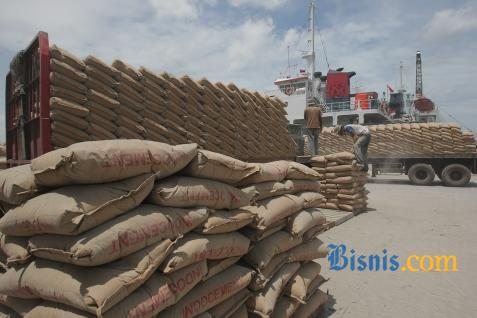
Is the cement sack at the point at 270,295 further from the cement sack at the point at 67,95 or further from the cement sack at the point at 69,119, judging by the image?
the cement sack at the point at 67,95

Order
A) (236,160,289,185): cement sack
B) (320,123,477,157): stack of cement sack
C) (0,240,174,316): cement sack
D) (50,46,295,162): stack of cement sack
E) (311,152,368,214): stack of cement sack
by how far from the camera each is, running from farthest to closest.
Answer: (320,123,477,157): stack of cement sack
(311,152,368,214): stack of cement sack
(50,46,295,162): stack of cement sack
(236,160,289,185): cement sack
(0,240,174,316): cement sack

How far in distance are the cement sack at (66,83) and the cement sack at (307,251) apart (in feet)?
8.72

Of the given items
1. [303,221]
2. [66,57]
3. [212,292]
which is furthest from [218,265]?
[66,57]

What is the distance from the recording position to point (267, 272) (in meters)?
2.73

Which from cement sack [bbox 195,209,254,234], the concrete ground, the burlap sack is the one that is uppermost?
the burlap sack

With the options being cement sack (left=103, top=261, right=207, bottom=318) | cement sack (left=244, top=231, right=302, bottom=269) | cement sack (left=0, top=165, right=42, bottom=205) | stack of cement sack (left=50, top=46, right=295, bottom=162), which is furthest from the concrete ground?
cement sack (left=0, top=165, right=42, bottom=205)

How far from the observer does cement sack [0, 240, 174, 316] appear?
1619 mm

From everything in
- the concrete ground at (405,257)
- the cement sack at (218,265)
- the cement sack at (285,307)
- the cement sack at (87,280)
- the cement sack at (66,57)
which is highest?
the cement sack at (66,57)

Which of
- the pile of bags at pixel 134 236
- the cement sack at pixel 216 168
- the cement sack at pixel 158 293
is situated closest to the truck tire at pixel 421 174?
the pile of bags at pixel 134 236

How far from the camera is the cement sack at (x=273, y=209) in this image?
2670mm

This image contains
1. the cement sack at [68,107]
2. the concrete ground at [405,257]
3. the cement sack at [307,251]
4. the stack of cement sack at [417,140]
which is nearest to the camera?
the cement sack at [307,251]

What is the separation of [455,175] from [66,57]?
14.9 meters

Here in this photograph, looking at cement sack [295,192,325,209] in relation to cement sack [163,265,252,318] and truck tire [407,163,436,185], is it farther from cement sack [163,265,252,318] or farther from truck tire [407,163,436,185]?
truck tire [407,163,436,185]

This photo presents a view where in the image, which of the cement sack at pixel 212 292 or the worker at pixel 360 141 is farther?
the worker at pixel 360 141
